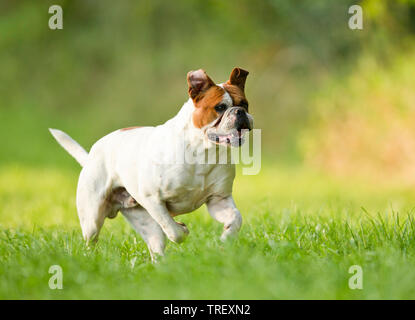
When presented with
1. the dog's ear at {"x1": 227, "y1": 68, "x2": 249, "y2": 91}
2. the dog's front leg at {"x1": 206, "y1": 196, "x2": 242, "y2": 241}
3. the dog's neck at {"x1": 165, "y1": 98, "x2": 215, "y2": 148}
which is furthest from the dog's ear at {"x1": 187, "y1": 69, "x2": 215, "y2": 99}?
the dog's front leg at {"x1": 206, "y1": 196, "x2": 242, "y2": 241}

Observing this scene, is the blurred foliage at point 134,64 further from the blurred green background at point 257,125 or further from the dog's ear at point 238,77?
the dog's ear at point 238,77

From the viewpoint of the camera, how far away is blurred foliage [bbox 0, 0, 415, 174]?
1659 centimetres

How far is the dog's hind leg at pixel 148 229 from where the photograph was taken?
4.85m

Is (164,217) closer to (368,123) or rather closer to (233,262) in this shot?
(233,262)

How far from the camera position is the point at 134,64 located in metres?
21.6

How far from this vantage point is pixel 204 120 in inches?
169

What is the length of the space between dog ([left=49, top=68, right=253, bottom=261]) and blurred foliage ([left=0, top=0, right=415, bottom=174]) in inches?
Result: 405

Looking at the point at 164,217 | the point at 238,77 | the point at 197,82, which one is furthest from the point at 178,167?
the point at 238,77

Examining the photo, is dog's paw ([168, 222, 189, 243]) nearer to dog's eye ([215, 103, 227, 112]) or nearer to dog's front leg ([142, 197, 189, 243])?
dog's front leg ([142, 197, 189, 243])

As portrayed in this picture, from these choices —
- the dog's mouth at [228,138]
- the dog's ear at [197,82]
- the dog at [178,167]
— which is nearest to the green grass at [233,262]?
the dog at [178,167]

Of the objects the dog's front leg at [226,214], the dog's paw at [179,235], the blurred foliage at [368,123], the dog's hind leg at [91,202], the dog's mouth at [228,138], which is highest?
the blurred foliage at [368,123]

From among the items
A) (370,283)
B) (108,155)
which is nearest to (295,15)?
(108,155)

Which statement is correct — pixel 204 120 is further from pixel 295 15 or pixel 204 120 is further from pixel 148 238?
pixel 295 15
